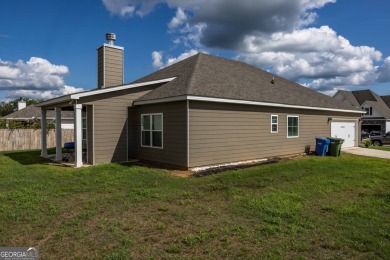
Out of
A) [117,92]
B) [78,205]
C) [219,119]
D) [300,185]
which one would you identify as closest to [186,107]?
[219,119]

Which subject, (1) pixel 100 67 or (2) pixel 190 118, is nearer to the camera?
(2) pixel 190 118

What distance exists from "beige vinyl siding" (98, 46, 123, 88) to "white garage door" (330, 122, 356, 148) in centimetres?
1364

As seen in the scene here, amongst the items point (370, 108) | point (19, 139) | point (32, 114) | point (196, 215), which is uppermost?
point (370, 108)

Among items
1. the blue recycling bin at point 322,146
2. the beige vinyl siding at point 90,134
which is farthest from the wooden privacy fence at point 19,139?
the blue recycling bin at point 322,146

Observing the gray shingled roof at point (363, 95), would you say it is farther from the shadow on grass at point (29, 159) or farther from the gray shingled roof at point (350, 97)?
the shadow on grass at point (29, 159)

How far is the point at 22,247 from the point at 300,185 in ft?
22.7

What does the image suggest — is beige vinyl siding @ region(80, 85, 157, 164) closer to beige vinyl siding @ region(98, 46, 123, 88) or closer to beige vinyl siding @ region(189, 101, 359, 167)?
beige vinyl siding @ region(98, 46, 123, 88)

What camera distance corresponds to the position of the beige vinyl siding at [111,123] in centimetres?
1230

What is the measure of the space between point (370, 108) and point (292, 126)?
1360 inches

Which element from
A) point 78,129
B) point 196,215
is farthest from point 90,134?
point 196,215

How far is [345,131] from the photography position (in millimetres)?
21109

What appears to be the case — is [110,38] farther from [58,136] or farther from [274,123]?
[274,123]

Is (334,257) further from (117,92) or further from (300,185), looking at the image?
(117,92)

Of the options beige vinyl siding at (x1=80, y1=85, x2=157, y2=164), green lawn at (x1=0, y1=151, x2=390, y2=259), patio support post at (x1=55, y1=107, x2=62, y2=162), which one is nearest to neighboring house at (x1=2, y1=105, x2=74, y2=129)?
patio support post at (x1=55, y1=107, x2=62, y2=162)
